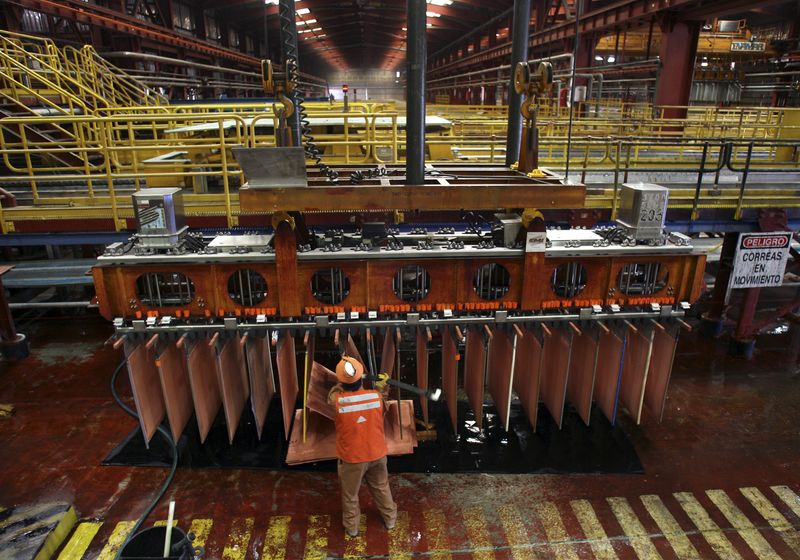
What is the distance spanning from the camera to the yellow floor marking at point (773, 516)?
4.44 metres

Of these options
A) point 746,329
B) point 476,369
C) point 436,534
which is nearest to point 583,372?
point 476,369

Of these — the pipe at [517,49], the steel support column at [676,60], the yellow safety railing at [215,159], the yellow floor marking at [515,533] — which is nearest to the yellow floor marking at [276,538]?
the yellow floor marking at [515,533]

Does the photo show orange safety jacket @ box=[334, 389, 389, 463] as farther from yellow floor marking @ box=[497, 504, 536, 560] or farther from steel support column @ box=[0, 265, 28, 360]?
steel support column @ box=[0, 265, 28, 360]

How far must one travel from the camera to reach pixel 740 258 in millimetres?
6898

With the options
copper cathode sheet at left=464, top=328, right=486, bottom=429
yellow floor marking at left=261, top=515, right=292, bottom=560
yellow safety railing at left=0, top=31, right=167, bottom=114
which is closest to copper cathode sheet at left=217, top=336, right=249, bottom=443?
yellow floor marking at left=261, top=515, right=292, bottom=560

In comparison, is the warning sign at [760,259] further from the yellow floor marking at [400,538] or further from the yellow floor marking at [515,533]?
the yellow floor marking at [400,538]

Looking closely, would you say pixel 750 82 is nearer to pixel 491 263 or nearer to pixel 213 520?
pixel 491 263

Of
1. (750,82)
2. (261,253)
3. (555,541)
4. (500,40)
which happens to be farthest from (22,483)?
(750,82)

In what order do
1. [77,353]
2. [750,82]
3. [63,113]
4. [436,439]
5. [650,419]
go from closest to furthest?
[436,439] < [650,419] < [77,353] < [63,113] < [750,82]

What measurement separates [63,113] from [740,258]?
1277 centimetres

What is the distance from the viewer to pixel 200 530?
15.0 ft

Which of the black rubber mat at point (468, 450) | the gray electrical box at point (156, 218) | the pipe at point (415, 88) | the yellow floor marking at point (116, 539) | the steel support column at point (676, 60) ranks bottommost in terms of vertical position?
the yellow floor marking at point (116, 539)

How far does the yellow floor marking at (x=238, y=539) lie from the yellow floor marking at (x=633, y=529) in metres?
3.25

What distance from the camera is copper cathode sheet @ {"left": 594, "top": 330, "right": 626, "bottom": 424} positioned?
546 centimetres
